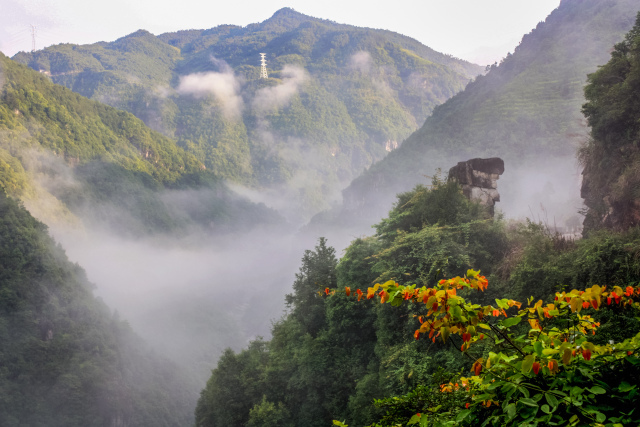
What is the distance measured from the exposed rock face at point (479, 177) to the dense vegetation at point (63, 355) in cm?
8724

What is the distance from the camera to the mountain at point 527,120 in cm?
7419

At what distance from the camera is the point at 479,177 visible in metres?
26.1

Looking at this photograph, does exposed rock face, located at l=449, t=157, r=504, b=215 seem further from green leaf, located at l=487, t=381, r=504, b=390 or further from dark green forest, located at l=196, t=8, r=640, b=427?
green leaf, located at l=487, t=381, r=504, b=390

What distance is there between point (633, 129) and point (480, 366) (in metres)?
19.8

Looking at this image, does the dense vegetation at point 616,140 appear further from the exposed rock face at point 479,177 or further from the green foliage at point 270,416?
the green foliage at point 270,416

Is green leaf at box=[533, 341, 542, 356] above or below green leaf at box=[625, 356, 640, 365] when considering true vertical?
above

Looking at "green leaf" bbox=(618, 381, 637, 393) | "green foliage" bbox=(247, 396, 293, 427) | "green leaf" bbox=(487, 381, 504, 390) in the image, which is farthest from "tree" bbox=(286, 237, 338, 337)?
"green leaf" bbox=(618, 381, 637, 393)

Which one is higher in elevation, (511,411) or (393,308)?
(393,308)

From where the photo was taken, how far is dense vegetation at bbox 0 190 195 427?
3174 inches

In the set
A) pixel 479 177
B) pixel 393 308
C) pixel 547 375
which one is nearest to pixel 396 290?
pixel 547 375

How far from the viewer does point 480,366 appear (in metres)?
2.96

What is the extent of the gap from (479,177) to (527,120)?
3015 inches

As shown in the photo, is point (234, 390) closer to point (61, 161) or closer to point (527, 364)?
point (527, 364)

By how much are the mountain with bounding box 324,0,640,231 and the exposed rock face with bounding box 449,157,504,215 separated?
90.0 ft
